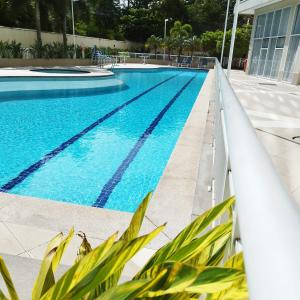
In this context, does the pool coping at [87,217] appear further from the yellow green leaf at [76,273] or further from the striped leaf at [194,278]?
the striped leaf at [194,278]

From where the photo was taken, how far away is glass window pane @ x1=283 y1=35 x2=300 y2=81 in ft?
53.8

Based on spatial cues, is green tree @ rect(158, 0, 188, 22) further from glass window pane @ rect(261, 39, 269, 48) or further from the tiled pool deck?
the tiled pool deck

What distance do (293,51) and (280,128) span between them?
12.4 meters

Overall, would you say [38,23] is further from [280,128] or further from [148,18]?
[148,18]

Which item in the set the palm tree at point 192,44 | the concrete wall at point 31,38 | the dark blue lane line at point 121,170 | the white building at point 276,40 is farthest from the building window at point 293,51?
the palm tree at point 192,44

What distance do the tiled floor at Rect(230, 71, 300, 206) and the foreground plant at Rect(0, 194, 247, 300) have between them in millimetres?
1740

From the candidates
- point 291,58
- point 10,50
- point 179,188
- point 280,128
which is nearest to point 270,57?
point 291,58

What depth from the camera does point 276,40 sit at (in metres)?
19.1

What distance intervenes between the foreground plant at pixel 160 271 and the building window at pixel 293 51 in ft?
57.3

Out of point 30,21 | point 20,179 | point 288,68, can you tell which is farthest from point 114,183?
point 30,21

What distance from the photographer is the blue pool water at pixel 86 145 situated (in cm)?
472

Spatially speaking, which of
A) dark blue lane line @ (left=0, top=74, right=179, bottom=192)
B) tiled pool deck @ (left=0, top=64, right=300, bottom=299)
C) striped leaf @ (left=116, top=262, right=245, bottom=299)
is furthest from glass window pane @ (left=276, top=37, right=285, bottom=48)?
striped leaf @ (left=116, top=262, right=245, bottom=299)

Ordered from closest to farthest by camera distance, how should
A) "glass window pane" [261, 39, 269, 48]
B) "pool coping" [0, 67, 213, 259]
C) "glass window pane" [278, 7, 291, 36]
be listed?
"pool coping" [0, 67, 213, 259] → "glass window pane" [278, 7, 291, 36] → "glass window pane" [261, 39, 269, 48]

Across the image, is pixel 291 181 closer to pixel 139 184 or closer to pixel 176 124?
pixel 139 184
